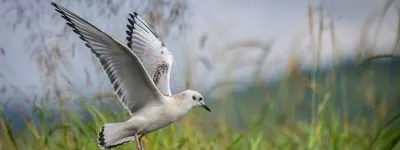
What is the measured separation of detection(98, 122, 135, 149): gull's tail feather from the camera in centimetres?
143

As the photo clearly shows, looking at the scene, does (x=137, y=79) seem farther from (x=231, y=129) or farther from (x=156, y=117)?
(x=231, y=129)

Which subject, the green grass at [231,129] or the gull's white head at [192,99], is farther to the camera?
the green grass at [231,129]

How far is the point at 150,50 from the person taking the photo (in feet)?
4.92

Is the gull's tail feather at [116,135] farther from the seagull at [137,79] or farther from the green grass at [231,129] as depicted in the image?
the green grass at [231,129]

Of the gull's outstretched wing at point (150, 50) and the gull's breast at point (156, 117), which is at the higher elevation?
the gull's outstretched wing at point (150, 50)

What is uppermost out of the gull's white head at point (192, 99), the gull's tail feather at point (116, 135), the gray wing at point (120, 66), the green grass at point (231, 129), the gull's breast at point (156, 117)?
the gray wing at point (120, 66)

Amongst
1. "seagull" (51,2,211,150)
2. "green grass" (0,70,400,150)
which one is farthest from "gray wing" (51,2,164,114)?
"green grass" (0,70,400,150)

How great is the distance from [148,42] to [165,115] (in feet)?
0.65

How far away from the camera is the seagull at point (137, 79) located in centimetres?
135

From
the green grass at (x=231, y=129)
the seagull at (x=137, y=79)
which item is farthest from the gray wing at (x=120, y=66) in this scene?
the green grass at (x=231, y=129)

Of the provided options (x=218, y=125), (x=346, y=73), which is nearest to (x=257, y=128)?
(x=218, y=125)

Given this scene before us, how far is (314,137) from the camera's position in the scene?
162cm

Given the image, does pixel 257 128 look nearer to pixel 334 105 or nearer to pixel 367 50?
pixel 334 105

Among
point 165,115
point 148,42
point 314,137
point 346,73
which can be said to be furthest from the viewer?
point 346,73
